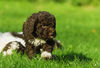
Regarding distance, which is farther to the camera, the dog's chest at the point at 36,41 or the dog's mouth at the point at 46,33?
the dog's chest at the point at 36,41

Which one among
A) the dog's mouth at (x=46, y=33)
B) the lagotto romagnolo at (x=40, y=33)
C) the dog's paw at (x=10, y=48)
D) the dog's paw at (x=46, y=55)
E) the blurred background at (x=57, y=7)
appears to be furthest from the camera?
the blurred background at (x=57, y=7)

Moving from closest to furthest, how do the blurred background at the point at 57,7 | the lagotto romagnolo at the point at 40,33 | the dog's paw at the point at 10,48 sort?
1. the lagotto romagnolo at the point at 40,33
2. the dog's paw at the point at 10,48
3. the blurred background at the point at 57,7

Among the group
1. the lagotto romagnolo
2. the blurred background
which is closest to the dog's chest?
the lagotto romagnolo

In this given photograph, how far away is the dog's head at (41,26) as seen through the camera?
20.2 feet


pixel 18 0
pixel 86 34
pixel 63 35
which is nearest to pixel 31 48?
pixel 63 35

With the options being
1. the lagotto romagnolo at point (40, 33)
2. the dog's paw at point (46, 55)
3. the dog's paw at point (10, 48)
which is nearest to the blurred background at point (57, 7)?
the dog's paw at point (10, 48)

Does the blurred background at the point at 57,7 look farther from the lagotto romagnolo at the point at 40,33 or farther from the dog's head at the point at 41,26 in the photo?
the dog's head at the point at 41,26

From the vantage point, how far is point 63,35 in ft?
42.9

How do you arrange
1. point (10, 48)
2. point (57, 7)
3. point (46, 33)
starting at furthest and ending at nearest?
point (57, 7), point (10, 48), point (46, 33)

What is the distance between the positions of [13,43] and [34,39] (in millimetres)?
1086

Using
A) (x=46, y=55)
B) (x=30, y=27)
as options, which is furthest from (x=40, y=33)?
(x=46, y=55)

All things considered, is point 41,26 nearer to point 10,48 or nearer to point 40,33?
point 40,33

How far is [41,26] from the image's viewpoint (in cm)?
625

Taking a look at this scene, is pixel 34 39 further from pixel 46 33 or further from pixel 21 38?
pixel 21 38
